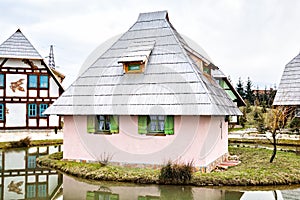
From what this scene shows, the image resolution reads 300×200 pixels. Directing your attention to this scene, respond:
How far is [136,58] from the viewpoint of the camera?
36.9 feet

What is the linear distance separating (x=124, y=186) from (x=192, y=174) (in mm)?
1951

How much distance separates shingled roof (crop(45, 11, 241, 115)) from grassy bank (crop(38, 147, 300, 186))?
177 centimetres

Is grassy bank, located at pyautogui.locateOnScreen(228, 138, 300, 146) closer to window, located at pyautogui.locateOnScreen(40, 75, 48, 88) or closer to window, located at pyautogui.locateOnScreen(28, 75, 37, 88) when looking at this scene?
window, located at pyautogui.locateOnScreen(40, 75, 48, 88)

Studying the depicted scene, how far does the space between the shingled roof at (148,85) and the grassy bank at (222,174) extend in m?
1.77

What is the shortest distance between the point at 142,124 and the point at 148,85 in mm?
1328

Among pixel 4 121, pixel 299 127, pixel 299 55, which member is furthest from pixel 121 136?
pixel 299 55

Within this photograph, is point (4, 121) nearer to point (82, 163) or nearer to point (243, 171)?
point (82, 163)

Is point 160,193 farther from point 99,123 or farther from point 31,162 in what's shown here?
point 31,162

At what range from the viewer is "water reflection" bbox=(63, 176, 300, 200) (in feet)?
26.9

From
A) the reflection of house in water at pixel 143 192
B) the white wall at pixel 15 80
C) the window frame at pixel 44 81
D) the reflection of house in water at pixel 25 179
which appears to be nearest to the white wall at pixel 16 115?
the white wall at pixel 15 80

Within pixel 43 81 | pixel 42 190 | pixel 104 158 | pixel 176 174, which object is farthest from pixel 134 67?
pixel 43 81

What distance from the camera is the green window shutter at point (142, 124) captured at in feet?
34.9

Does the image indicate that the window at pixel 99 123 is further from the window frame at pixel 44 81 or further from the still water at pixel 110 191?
the window frame at pixel 44 81

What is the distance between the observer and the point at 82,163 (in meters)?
11.4
